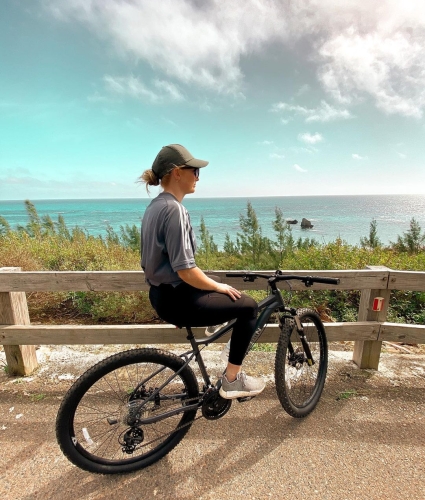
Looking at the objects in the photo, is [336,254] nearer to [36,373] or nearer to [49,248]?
[36,373]

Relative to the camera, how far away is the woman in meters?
1.77

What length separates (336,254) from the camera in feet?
23.7

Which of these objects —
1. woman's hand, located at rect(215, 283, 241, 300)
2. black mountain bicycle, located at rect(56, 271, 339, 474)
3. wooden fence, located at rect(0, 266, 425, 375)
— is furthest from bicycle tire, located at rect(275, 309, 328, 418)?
woman's hand, located at rect(215, 283, 241, 300)

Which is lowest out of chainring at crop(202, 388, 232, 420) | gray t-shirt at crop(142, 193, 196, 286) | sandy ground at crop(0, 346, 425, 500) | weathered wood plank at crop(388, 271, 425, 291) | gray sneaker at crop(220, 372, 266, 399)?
sandy ground at crop(0, 346, 425, 500)

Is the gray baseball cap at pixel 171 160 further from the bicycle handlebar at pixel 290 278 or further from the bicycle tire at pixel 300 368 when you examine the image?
the bicycle tire at pixel 300 368

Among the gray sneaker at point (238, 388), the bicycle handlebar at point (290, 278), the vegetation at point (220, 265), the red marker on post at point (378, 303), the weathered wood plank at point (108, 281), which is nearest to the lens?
the gray sneaker at point (238, 388)

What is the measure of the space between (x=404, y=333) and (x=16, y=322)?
14.1 feet

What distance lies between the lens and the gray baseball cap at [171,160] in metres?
1.89

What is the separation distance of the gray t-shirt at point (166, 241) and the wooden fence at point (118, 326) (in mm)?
1023

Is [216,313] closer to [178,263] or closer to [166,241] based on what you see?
[178,263]

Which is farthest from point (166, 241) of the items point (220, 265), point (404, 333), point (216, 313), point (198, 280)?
point (220, 265)

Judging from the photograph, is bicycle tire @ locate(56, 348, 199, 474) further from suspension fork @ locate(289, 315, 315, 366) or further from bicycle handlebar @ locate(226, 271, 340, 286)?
suspension fork @ locate(289, 315, 315, 366)

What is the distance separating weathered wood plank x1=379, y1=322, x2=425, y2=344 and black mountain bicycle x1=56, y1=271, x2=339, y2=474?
103cm

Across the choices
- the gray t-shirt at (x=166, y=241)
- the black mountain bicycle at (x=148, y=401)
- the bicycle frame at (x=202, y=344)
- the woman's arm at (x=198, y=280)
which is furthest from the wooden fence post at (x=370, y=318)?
the gray t-shirt at (x=166, y=241)
